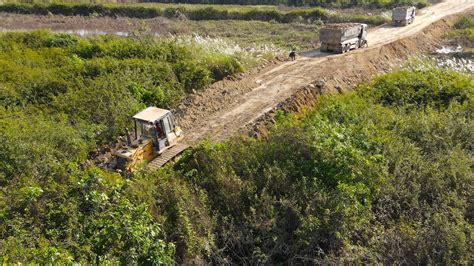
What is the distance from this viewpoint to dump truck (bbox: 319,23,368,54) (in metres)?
28.2

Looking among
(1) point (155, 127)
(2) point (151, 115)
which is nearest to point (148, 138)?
(1) point (155, 127)

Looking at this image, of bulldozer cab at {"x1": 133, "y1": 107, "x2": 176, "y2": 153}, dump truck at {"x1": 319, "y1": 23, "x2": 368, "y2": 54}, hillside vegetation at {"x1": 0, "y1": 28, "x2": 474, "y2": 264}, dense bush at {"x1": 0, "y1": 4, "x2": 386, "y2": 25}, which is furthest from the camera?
dense bush at {"x1": 0, "y1": 4, "x2": 386, "y2": 25}

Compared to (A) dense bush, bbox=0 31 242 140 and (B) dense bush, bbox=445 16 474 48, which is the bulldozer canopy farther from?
(B) dense bush, bbox=445 16 474 48

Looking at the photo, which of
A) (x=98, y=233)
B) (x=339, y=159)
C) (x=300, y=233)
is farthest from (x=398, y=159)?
(x=98, y=233)

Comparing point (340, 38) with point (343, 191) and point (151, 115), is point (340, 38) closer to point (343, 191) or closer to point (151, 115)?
point (151, 115)

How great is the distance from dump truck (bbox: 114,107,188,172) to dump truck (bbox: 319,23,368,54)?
1611cm

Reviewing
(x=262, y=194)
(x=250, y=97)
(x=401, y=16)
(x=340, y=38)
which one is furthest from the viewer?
(x=401, y=16)

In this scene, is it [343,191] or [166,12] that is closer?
[343,191]

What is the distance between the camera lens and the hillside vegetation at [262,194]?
34.8 feet

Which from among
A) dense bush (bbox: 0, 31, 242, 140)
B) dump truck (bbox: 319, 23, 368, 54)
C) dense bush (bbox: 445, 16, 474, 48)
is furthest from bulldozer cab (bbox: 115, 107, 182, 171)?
dense bush (bbox: 445, 16, 474, 48)

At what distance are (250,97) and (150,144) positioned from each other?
7118 mm

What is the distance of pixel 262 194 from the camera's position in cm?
1216

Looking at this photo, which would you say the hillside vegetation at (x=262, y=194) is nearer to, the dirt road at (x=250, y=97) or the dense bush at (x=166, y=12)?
the dirt road at (x=250, y=97)

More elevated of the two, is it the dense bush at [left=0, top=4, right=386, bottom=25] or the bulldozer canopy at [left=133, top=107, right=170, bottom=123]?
the bulldozer canopy at [left=133, top=107, right=170, bottom=123]
